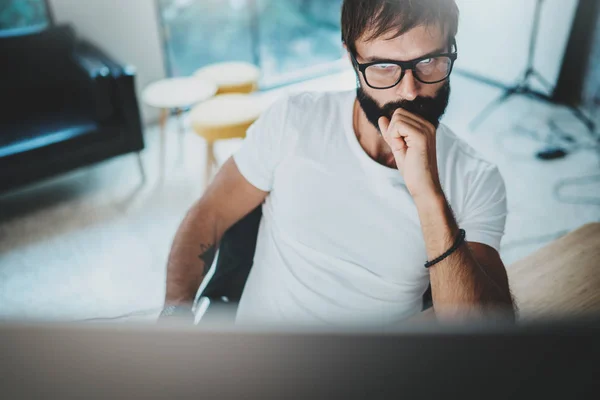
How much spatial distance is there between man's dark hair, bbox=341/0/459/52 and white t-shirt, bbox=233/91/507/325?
18 cm

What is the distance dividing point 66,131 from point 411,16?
2077mm

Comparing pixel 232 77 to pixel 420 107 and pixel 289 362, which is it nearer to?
pixel 420 107

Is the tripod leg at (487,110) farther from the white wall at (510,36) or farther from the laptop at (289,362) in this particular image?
the laptop at (289,362)

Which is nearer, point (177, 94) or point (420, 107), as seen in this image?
point (420, 107)

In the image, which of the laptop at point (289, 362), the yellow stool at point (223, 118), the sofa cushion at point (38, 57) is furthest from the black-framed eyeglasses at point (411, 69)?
the sofa cushion at point (38, 57)

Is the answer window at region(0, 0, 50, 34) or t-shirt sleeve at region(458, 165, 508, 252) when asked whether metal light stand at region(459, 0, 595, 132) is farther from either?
window at region(0, 0, 50, 34)

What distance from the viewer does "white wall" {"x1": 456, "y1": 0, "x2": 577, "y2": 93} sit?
3.42 metres

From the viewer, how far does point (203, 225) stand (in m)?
1.16

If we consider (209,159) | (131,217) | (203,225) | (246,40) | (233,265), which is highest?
(203,225)

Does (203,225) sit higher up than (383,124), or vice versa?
(383,124)

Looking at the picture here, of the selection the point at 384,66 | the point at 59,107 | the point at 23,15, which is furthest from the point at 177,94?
the point at 384,66

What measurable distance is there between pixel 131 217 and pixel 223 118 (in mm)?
734

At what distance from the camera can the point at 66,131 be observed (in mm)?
2477

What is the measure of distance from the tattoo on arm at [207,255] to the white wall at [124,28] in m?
2.34
